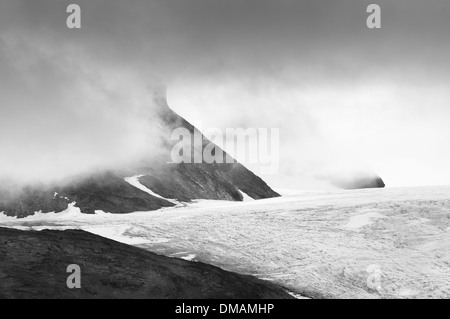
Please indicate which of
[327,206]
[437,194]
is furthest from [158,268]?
[437,194]

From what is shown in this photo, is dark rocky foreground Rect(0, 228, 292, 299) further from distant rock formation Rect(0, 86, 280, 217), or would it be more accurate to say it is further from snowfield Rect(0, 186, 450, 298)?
distant rock formation Rect(0, 86, 280, 217)

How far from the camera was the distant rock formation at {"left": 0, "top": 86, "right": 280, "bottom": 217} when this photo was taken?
92500mm

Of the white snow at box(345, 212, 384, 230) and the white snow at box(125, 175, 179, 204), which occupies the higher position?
the white snow at box(125, 175, 179, 204)

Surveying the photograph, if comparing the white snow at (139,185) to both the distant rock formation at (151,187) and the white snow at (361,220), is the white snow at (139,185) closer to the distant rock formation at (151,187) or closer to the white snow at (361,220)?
the distant rock formation at (151,187)

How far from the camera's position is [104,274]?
37188mm

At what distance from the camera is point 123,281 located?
36.5 metres

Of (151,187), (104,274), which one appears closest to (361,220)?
(104,274)

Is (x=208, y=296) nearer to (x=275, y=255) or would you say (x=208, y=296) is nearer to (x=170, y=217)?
(x=275, y=255)

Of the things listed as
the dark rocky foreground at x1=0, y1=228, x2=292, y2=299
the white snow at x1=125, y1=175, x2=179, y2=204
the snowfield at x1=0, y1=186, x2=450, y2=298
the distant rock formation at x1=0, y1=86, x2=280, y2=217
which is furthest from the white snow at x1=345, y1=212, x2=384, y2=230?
the white snow at x1=125, y1=175, x2=179, y2=204

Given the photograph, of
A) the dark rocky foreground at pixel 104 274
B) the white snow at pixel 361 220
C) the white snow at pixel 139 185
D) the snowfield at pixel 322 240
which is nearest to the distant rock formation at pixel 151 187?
the white snow at pixel 139 185

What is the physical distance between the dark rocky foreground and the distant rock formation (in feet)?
157
